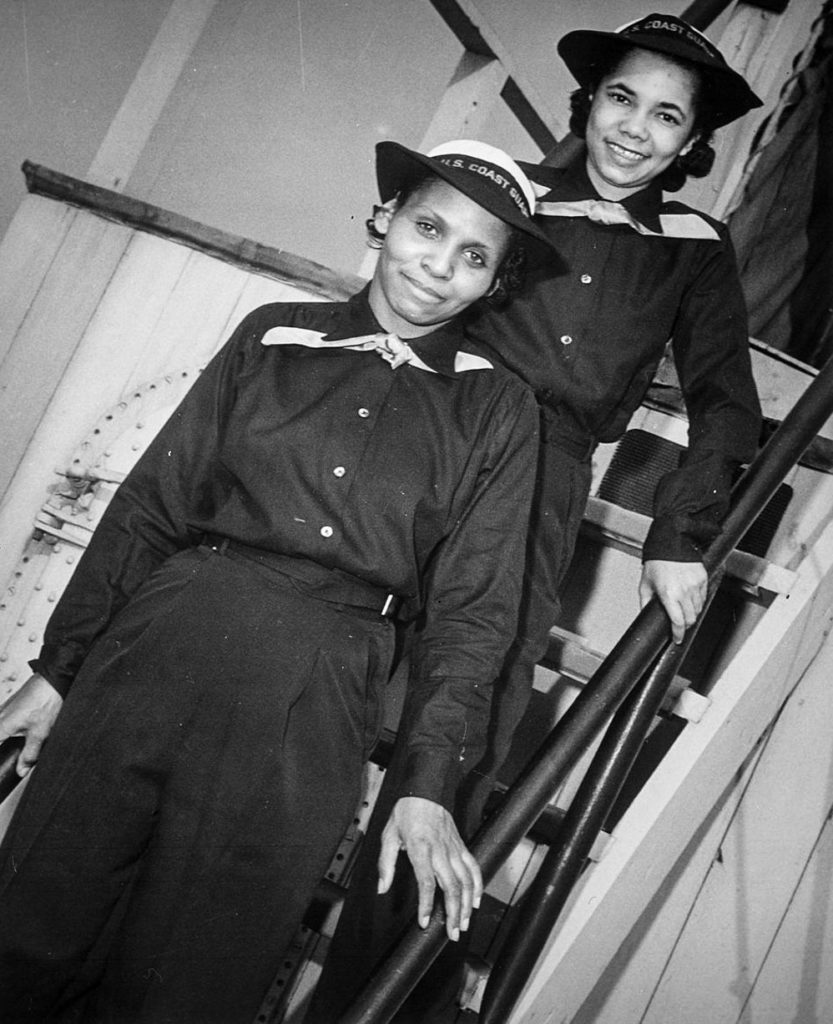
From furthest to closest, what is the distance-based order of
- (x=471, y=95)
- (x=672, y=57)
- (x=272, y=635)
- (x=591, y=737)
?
(x=471, y=95), (x=672, y=57), (x=591, y=737), (x=272, y=635)

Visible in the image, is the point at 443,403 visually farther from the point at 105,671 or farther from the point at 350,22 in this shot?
the point at 350,22

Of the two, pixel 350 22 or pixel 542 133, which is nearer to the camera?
pixel 542 133

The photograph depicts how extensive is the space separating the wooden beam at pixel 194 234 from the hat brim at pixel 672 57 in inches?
31.1

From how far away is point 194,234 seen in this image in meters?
2.80

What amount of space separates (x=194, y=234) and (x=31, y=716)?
1636mm

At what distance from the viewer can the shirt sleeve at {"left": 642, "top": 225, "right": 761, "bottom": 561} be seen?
1861mm

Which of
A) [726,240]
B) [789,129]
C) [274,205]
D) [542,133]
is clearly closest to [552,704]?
[726,240]

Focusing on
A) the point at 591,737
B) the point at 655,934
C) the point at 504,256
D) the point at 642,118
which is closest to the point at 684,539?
the point at 591,737

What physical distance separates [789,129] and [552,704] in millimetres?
2299

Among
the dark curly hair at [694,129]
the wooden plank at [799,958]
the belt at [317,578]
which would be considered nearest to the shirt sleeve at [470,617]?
the belt at [317,578]

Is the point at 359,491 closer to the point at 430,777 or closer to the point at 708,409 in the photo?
the point at 430,777

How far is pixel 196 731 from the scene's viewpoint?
4.92ft

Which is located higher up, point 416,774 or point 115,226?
point 115,226

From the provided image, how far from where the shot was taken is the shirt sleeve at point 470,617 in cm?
149
